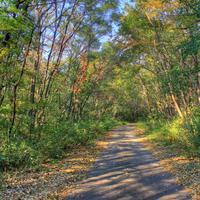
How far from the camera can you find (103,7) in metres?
16.0

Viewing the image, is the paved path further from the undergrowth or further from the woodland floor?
the undergrowth

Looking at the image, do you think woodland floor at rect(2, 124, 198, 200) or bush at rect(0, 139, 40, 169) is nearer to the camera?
woodland floor at rect(2, 124, 198, 200)

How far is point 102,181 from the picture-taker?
839cm

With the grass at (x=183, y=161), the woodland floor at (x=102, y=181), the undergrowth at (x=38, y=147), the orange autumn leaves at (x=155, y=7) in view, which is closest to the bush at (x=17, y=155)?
the undergrowth at (x=38, y=147)

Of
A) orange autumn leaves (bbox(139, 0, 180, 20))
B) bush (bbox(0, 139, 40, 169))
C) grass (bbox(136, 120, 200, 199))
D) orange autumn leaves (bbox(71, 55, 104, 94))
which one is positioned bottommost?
grass (bbox(136, 120, 200, 199))

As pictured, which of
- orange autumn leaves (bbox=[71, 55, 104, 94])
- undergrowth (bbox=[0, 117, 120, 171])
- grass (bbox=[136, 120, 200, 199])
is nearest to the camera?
grass (bbox=[136, 120, 200, 199])

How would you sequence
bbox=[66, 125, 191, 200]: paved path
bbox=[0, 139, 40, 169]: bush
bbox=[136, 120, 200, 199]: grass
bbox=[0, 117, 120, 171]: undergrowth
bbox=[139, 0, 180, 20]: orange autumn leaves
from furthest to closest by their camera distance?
1. bbox=[139, 0, 180, 20]: orange autumn leaves
2. bbox=[0, 117, 120, 171]: undergrowth
3. bbox=[0, 139, 40, 169]: bush
4. bbox=[136, 120, 200, 199]: grass
5. bbox=[66, 125, 191, 200]: paved path

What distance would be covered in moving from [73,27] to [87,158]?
764 centimetres

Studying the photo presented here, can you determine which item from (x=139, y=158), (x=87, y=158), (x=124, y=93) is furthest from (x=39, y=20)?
(x=124, y=93)

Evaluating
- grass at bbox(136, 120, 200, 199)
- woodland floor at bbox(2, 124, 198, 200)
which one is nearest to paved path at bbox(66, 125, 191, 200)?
woodland floor at bbox(2, 124, 198, 200)

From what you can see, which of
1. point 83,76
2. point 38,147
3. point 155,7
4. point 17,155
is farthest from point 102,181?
point 83,76

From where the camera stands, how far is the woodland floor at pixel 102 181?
22.7 ft

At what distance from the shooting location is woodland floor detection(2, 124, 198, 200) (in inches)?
272

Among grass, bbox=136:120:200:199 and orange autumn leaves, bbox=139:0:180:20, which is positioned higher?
orange autumn leaves, bbox=139:0:180:20
